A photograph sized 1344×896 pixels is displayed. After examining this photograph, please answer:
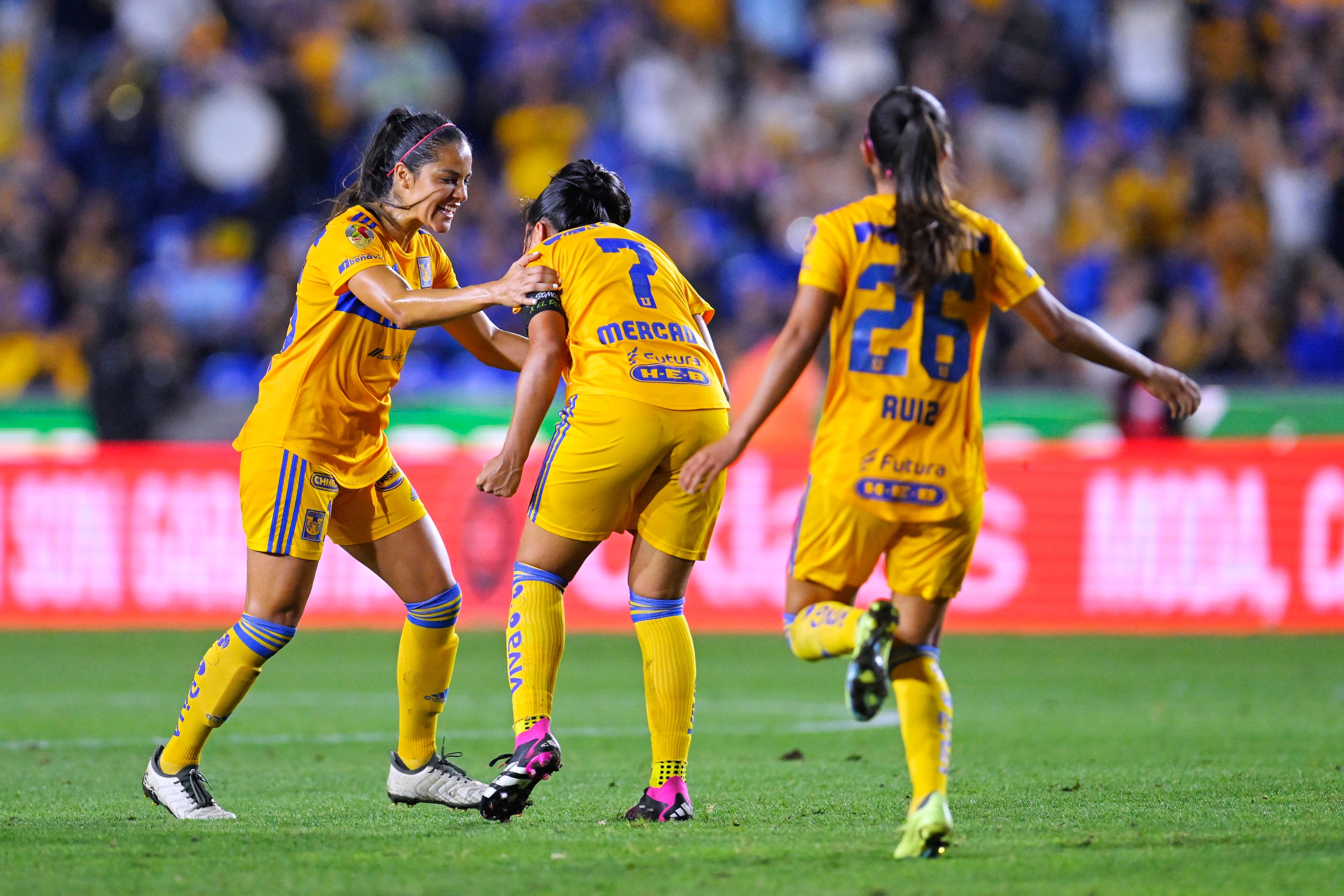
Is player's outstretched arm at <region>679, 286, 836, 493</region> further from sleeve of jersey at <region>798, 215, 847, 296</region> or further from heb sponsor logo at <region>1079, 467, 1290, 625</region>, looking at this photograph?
heb sponsor logo at <region>1079, 467, 1290, 625</region>

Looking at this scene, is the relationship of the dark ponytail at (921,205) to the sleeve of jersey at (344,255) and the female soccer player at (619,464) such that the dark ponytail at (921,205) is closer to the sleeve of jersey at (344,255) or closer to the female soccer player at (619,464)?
the female soccer player at (619,464)

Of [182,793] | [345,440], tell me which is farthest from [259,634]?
[345,440]

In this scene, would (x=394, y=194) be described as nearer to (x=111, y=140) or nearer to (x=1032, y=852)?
(x=1032, y=852)

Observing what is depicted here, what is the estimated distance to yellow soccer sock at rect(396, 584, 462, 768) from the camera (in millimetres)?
5645

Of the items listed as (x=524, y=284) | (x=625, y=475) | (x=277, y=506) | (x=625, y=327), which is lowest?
(x=277, y=506)

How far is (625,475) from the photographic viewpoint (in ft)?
16.7

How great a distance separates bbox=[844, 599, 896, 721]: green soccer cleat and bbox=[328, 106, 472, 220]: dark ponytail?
7.29ft

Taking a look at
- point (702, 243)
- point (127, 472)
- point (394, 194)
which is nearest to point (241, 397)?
point (127, 472)

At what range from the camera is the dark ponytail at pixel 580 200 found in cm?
538

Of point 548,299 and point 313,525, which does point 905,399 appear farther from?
point 313,525

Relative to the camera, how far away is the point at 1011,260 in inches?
177

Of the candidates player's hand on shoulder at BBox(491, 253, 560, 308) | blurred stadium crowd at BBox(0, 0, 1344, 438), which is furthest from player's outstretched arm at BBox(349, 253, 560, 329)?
blurred stadium crowd at BBox(0, 0, 1344, 438)

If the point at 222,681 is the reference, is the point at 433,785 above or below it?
below

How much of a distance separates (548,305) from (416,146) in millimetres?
725
